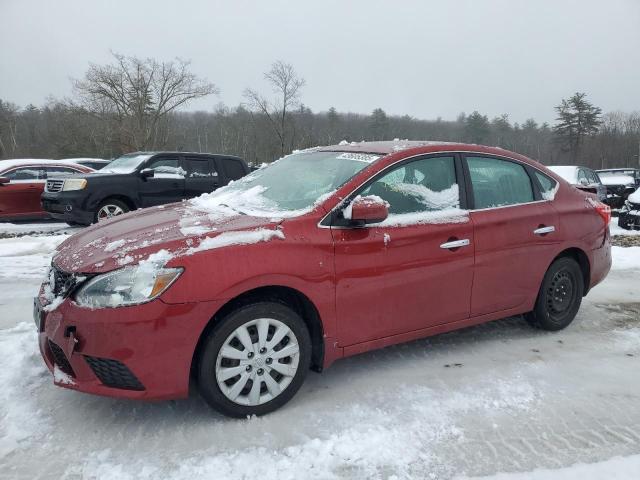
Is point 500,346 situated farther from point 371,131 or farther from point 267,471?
point 371,131

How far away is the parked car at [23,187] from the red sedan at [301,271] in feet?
27.7

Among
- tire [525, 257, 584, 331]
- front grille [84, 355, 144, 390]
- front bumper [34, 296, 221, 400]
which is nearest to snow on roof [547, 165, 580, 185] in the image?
tire [525, 257, 584, 331]

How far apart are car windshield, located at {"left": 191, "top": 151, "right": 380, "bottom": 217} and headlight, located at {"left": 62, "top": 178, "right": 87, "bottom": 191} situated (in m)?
6.16

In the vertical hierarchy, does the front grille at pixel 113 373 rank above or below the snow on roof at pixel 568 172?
below

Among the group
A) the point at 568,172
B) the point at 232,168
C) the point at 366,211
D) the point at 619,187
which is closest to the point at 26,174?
the point at 232,168

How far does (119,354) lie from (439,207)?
2281 millimetres

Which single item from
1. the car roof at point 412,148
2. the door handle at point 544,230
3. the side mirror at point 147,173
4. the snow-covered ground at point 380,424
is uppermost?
the car roof at point 412,148

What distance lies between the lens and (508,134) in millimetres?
74688

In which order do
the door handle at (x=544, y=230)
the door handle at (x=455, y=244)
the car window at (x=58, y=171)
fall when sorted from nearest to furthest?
the door handle at (x=455, y=244) < the door handle at (x=544, y=230) < the car window at (x=58, y=171)

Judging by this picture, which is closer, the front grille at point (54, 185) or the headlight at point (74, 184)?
the headlight at point (74, 184)

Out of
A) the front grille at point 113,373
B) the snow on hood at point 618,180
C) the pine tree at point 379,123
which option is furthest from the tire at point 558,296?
the pine tree at point 379,123

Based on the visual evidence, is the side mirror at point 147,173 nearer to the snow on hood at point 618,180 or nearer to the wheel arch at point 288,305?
the wheel arch at point 288,305

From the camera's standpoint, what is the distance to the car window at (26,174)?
10555 mm

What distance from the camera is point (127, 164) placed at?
10.2 metres
